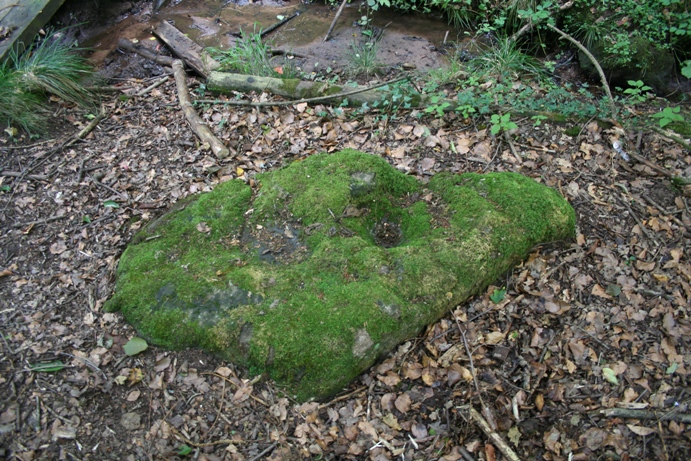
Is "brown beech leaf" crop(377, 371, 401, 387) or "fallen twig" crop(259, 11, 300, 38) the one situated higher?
"fallen twig" crop(259, 11, 300, 38)

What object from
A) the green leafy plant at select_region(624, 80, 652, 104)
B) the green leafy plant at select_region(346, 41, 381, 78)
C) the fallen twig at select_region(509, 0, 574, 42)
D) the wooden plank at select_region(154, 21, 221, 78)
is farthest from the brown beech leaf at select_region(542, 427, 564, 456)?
the wooden plank at select_region(154, 21, 221, 78)

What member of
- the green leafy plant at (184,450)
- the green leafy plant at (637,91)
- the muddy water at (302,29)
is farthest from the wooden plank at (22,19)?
the green leafy plant at (637,91)

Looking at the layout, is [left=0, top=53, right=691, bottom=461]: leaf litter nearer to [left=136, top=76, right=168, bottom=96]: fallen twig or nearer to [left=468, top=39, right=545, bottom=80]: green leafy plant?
[left=468, top=39, right=545, bottom=80]: green leafy plant

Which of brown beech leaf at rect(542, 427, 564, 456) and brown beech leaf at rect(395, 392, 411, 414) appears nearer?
brown beech leaf at rect(542, 427, 564, 456)

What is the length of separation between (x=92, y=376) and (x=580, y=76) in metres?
6.62

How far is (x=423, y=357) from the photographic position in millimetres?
3271

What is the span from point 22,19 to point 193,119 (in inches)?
131

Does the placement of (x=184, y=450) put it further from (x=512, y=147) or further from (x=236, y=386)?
(x=512, y=147)

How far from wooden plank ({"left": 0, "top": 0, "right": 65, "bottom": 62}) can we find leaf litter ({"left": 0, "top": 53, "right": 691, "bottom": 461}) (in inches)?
98.6

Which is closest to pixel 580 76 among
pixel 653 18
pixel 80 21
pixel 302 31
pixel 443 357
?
pixel 653 18

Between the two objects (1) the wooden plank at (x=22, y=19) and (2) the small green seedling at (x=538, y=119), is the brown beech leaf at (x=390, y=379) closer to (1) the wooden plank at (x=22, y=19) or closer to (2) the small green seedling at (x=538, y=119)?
(2) the small green seedling at (x=538, y=119)

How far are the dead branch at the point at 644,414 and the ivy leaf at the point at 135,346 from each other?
312 cm

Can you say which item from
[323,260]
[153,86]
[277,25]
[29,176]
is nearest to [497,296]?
[323,260]

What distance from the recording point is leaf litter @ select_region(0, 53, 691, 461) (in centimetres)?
290
